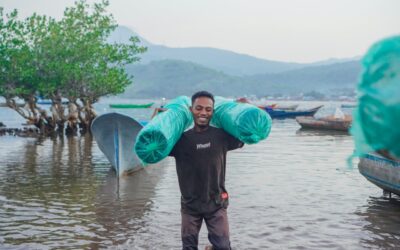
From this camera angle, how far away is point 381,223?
1055cm

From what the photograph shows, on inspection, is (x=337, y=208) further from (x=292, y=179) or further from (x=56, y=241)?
(x=56, y=241)

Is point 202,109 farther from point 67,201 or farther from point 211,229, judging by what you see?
point 67,201

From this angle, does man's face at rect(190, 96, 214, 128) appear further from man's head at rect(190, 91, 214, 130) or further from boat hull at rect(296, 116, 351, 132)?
boat hull at rect(296, 116, 351, 132)

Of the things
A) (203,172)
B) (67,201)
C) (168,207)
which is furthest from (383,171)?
(67,201)

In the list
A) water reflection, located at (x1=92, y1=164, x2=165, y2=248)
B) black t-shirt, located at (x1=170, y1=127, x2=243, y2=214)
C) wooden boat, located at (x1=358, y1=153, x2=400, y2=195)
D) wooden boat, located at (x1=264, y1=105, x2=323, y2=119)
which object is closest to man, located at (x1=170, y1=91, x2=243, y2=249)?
black t-shirt, located at (x1=170, y1=127, x2=243, y2=214)

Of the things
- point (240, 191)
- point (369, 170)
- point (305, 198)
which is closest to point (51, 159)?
point (240, 191)

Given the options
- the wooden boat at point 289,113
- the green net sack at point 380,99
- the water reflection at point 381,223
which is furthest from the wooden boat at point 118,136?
the wooden boat at point 289,113

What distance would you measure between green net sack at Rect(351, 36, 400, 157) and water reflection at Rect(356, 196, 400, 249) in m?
7.33

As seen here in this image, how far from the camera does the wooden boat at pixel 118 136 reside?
1572cm

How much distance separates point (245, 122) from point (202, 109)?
500 mm

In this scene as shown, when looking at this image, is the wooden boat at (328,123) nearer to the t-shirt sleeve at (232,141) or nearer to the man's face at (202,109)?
the t-shirt sleeve at (232,141)

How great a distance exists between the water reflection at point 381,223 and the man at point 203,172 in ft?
14.5

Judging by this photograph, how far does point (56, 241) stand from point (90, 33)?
2773cm

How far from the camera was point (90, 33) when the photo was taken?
35125mm
